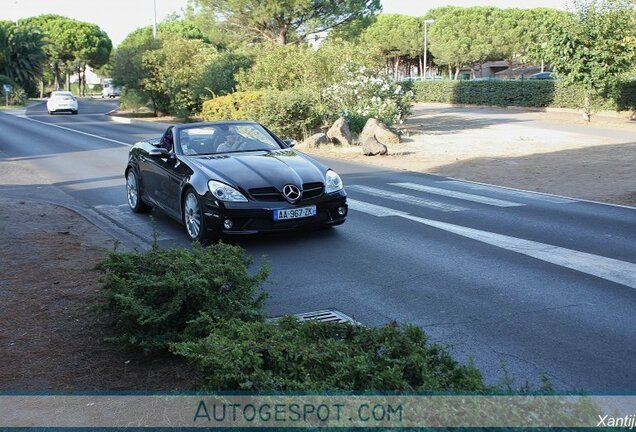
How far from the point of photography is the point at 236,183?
26.7 ft

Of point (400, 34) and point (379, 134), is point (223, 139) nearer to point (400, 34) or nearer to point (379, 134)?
point (379, 134)

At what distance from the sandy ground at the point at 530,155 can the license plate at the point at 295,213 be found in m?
6.02

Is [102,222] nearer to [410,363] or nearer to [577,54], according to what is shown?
[410,363]

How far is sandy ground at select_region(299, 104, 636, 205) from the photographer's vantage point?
1384 cm

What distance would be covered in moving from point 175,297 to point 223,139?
5.44 m

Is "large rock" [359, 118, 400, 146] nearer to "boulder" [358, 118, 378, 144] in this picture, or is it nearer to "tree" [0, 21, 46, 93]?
"boulder" [358, 118, 378, 144]

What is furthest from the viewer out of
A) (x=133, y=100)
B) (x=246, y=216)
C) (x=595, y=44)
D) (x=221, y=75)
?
(x=133, y=100)

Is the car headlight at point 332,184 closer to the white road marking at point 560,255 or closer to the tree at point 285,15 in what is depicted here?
the white road marking at point 560,255

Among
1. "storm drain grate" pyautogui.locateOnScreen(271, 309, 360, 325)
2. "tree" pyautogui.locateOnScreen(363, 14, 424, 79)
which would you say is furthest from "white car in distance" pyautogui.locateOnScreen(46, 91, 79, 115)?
"storm drain grate" pyautogui.locateOnScreen(271, 309, 360, 325)

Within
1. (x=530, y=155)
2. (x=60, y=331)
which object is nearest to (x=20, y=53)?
(x=530, y=155)

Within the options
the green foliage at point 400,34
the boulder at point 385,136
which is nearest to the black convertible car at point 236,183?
the boulder at point 385,136

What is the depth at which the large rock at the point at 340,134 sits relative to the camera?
21.7 m

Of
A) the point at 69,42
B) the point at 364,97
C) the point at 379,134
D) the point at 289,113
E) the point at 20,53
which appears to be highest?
the point at 69,42

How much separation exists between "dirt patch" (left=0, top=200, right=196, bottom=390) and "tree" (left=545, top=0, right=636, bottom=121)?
27155 mm
